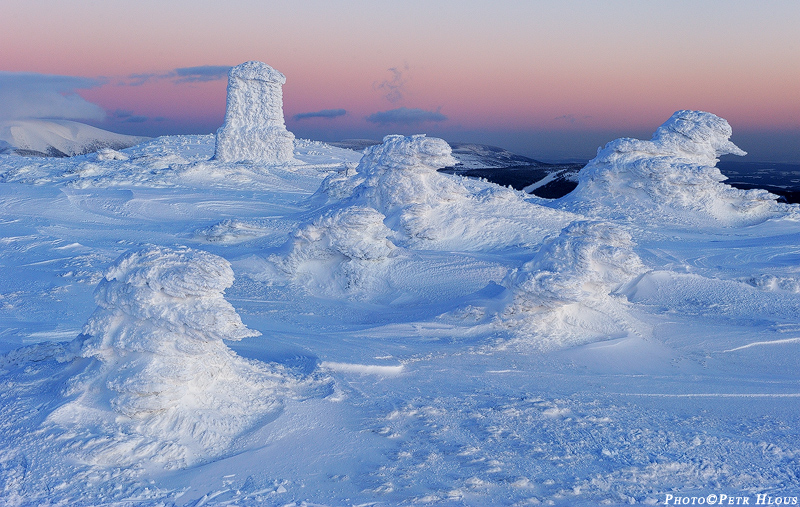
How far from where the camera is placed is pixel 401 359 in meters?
7.71

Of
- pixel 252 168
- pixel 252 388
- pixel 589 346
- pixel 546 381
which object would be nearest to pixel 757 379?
pixel 589 346

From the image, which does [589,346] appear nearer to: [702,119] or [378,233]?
[378,233]

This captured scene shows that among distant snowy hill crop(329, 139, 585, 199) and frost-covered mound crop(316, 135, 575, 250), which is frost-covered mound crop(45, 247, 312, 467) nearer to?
frost-covered mound crop(316, 135, 575, 250)

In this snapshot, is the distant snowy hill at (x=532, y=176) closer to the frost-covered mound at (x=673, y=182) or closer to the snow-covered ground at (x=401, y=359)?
the frost-covered mound at (x=673, y=182)

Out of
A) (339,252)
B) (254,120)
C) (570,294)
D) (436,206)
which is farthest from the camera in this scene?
(254,120)

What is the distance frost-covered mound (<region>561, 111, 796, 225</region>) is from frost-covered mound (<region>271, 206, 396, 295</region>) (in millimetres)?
8584

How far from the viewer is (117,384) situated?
5.68m

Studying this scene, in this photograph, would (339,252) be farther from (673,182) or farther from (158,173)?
(158,173)

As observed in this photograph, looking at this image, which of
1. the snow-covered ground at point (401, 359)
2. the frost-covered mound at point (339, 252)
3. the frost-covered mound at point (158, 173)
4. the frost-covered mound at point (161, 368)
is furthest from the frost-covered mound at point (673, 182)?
the frost-covered mound at point (161, 368)

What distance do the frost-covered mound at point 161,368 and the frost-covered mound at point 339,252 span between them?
5.20 m

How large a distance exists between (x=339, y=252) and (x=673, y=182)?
36.0 feet

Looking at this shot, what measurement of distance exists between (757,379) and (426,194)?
8.52 m

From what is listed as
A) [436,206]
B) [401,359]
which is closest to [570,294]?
[401,359]

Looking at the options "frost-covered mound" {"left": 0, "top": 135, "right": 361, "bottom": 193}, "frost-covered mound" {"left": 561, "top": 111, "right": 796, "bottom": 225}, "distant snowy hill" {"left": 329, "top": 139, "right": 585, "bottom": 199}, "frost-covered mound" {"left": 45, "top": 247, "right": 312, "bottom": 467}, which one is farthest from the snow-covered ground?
"distant snowy hill" {"left": 329, "top": 139, "right": 585, "bottom": 199}
